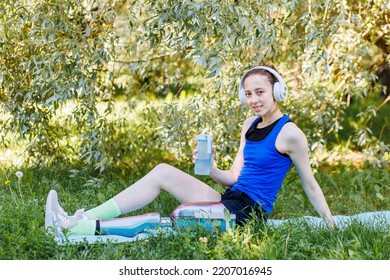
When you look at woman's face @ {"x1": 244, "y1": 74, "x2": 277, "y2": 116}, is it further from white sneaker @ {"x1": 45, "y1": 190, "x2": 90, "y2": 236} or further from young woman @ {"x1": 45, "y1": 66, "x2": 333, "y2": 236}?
white sneaker @ {"x1": 45, "y1": 190, "x2": 90, "y2": 236}

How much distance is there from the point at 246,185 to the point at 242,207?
161 mm

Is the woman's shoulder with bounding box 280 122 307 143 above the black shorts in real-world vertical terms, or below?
above

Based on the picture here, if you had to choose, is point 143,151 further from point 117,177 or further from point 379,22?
point 379,22

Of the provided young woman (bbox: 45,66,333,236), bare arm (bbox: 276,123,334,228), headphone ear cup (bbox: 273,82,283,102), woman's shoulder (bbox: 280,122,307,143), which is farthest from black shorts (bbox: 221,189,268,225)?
headphone ear cup (bbox: 273,82,283,102)

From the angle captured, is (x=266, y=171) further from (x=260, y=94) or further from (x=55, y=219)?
(x=55, y=219)

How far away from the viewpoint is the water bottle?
397cm

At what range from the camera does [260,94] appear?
163 inches

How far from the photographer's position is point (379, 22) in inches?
255

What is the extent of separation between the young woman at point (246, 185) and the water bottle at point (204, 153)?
0.17 ft

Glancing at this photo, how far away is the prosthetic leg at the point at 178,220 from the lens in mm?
3973

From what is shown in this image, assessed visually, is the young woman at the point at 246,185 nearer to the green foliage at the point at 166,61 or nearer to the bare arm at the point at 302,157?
the bare arm at the point at 302,157

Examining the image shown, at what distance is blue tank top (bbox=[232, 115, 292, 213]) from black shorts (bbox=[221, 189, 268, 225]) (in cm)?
4

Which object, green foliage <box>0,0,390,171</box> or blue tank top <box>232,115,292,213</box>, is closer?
blue tank top <box>232,115,292,213</box>

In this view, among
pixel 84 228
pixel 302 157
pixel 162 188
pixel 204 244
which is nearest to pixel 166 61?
pixel 162 188
